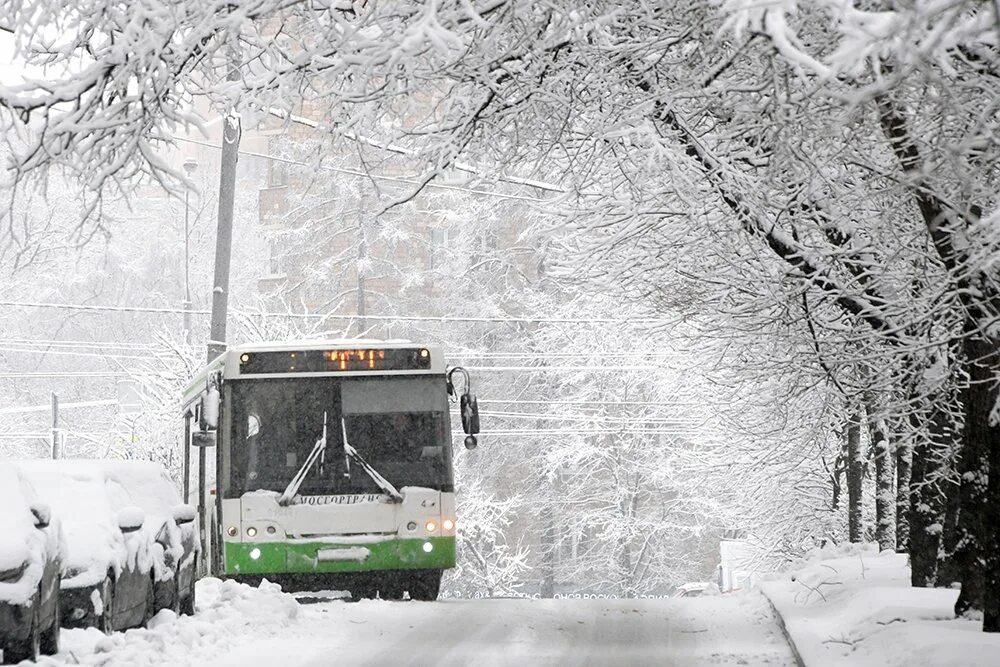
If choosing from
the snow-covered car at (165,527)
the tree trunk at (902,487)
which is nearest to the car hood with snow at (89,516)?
the snow-covered car at (165,527)

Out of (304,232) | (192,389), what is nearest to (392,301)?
(304,232)

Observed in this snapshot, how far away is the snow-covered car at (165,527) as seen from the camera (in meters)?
13.1

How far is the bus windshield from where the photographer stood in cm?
1808

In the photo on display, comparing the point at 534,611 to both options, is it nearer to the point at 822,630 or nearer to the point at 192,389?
the point at 822,630

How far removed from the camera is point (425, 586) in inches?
742

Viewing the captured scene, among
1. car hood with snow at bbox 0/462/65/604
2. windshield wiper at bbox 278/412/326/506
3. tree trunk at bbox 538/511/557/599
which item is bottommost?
tree trunk at bbox 538/511/557/599

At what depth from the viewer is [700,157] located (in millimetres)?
11070

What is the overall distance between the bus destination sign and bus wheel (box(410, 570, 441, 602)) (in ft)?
8.32

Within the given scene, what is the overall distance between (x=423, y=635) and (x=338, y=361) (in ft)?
17.4

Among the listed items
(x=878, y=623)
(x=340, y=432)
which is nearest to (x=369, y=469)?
(x=340, y=432)

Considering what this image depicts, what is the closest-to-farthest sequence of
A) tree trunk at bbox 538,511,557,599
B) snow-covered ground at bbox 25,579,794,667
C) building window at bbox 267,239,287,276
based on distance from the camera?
snow-covered ground at bbox 25,579,794,667 < tree trunk at bbox 538,511,557,599 < building window at bbox 267,239,287,276

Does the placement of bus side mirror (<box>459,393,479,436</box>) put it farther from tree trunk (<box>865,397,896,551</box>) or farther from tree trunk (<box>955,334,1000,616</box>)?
tree trunk (<box>955,334,1000,616</box>)

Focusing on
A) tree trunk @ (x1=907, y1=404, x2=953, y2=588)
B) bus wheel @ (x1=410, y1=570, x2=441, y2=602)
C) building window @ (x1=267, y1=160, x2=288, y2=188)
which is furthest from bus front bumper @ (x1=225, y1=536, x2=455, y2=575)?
building window @ (x1=267, y1=160, x2=288, y2=188)

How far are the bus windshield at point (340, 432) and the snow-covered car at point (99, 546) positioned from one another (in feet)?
16.3
